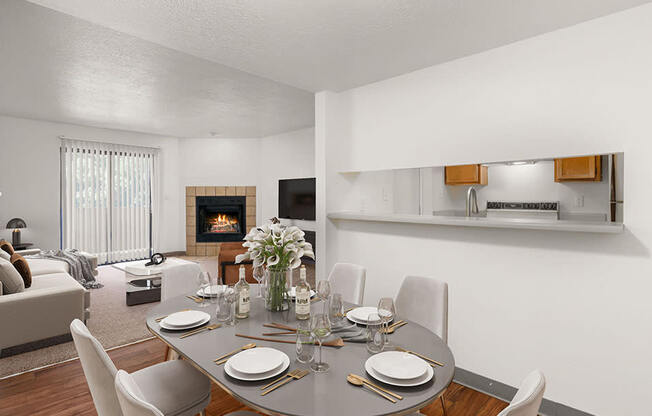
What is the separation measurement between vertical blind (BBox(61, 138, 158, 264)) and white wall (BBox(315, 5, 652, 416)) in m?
5.86

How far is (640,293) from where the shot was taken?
73.8 inches

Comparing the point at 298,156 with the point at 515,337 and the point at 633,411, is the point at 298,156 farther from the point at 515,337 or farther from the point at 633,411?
the point at 633,411

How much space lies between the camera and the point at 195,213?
7605mm

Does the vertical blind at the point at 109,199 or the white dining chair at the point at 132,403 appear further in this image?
the vertical blind at the point at 109,199

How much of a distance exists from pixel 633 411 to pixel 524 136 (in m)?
1.73

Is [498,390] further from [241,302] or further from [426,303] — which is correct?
[241,302]

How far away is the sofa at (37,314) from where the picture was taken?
2760 millimetres

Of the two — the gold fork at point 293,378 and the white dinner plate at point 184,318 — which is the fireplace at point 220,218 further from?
the gold fork at point 293,378

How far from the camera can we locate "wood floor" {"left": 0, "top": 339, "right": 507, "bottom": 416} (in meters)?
2.17

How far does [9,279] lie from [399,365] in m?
3.42

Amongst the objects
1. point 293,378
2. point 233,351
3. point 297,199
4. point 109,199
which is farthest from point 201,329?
point 109,199

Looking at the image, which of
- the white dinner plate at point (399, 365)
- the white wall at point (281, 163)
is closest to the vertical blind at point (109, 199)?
the white wall at point (281, 163)

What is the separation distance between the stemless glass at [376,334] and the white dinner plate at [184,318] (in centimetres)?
85

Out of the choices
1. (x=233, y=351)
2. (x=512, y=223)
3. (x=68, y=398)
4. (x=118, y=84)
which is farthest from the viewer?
(x=118, y=84)
